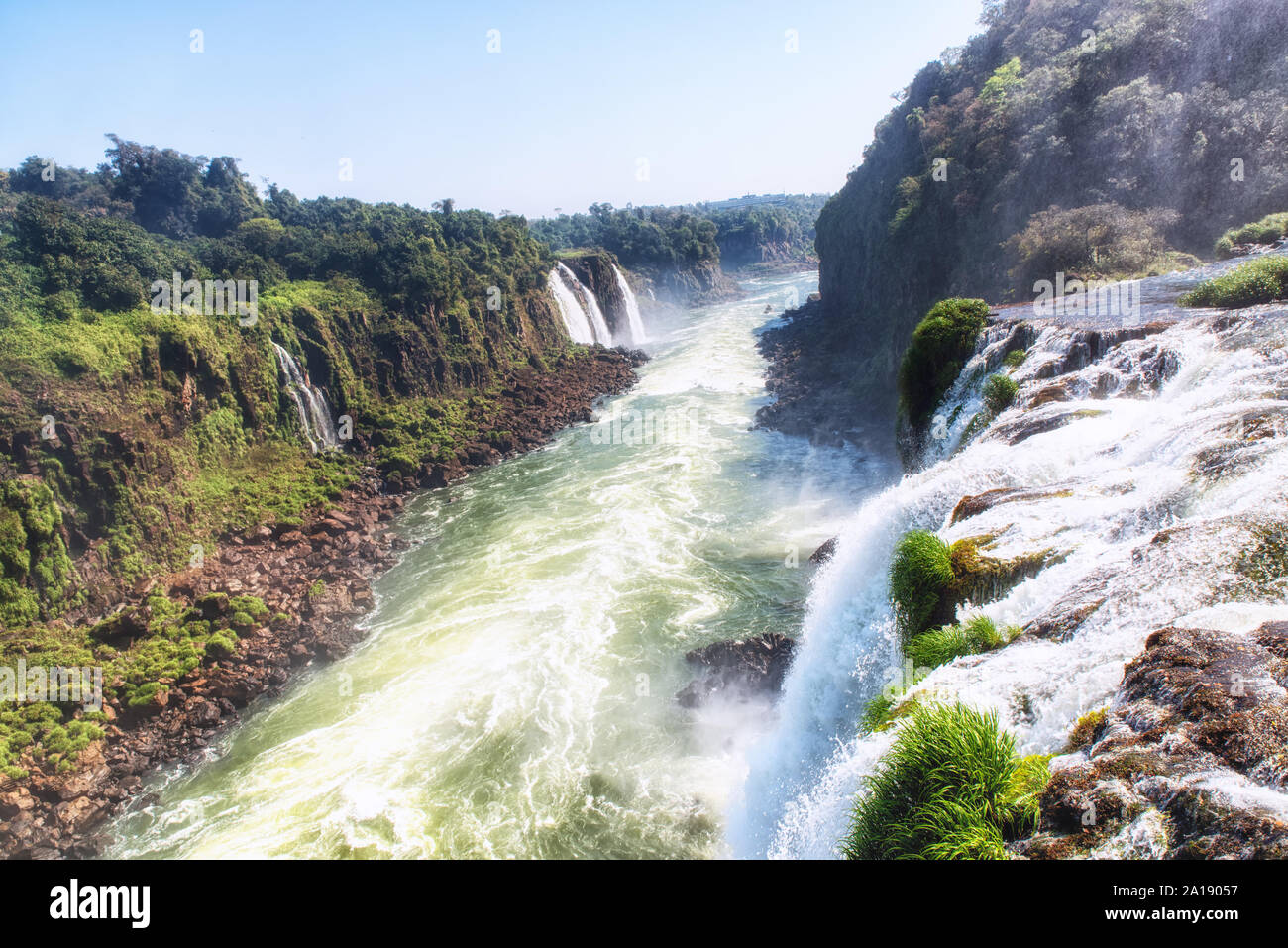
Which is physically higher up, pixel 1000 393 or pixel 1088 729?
pixel 1000 393

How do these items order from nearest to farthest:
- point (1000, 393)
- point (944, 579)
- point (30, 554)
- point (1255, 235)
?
point (944, 579) → point (1000, 393) → point (30, 554) → point (1255, 235)

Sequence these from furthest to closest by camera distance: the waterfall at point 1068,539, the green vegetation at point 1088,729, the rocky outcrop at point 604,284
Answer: the rocky outcrop at point 604,284
the waterfall at point 1068,539
the green vegetation at point 1088,729

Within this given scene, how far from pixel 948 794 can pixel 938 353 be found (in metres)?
18.6

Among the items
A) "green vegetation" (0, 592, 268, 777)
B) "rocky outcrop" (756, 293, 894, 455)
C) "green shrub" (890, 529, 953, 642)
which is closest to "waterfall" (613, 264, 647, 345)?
"rocky outcrop" (756, 293, 894, 455)

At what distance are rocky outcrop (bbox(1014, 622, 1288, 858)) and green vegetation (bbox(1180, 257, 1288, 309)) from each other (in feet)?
44.3

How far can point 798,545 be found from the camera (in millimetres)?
23625

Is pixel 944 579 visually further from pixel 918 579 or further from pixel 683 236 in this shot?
pixel 683 236

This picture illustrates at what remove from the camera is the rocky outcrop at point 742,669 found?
16125 millimetres

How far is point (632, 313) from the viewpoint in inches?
2982

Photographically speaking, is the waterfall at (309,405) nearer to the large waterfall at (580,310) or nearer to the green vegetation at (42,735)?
the green vegetation at (42,735)

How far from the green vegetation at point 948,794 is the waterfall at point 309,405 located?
34287mm

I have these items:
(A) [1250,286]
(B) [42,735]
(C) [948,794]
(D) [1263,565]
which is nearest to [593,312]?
(B) [42,735]

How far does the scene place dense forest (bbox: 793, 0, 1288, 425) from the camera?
24.5 meters

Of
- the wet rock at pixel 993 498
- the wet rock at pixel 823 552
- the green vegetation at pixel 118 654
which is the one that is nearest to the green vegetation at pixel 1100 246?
the wet rock at pixel 823 552
